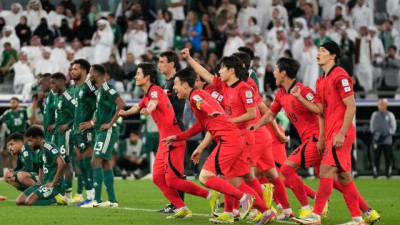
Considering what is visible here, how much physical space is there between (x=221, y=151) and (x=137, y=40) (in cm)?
1954

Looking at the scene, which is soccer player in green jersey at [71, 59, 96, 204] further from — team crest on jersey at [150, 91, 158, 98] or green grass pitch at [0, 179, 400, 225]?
team crest on jersey at [150, 91, 158, 98]

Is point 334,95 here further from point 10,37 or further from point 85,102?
point 10,37

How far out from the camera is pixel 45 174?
58.0 ft

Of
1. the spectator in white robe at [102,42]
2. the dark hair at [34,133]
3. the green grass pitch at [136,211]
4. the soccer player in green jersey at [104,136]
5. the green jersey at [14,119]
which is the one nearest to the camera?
the green grass pitch at [136,211]

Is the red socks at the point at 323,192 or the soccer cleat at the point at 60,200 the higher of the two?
the red socks at the point at 323,192

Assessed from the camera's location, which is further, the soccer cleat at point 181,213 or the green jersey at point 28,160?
the green jersey at point 28,160

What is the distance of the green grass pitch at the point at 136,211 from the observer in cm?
1433

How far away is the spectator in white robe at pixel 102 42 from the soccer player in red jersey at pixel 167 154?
55.9 feet

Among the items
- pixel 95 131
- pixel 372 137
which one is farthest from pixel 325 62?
pixel 372 137

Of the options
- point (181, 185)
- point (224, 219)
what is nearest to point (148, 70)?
point (181, 185)

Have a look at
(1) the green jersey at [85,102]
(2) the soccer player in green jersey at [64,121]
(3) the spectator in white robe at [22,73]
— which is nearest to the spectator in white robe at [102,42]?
(3) the spectator in white robe at [22,73]

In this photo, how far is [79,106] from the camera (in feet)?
57.9

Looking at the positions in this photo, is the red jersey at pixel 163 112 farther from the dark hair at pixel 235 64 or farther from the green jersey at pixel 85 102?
the green jersey at pixel 85 102

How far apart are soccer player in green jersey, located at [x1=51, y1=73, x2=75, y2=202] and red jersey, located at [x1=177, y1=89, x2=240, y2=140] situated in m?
4.85
